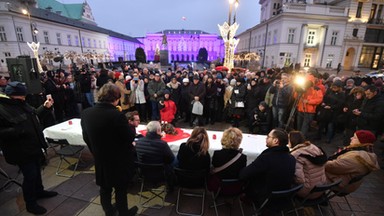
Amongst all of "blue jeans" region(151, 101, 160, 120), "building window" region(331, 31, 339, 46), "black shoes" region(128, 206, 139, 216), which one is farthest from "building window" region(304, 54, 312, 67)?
"black shoes" region(128, 206, 139, 216)

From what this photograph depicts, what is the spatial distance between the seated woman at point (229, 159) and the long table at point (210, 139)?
753 mm

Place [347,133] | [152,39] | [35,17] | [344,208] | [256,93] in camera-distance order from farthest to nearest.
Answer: [152,39]
[35,17]
[256,93]
[347,133]
[344,208]

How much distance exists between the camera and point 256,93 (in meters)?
6.91

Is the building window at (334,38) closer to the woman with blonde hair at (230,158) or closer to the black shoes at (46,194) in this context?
the woman with blonde hair at (230,158)

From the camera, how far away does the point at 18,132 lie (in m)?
2.80

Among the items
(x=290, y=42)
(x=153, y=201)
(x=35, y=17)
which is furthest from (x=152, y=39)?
(x=153, y=201)

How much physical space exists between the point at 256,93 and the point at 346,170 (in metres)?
4.26

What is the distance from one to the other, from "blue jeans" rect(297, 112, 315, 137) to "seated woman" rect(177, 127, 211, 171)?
4499 mm

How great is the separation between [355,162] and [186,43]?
91.5 metres

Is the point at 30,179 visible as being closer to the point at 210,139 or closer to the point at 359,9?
the point at 210,139

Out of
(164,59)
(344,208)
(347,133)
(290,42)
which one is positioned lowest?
(344,208)

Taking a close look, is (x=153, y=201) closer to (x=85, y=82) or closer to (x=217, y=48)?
(x=85, y=82)

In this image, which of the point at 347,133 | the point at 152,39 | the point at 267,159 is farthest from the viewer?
the point at 152,39

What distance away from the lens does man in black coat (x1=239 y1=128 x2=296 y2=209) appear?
8.21ft
